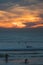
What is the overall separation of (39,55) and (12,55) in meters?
1.12

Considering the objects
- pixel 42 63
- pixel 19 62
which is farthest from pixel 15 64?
pixel 42 63

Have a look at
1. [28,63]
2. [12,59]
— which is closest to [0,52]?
[12,59]

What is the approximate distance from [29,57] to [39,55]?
2.89 feet

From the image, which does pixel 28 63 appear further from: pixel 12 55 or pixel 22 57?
pixel 12 55

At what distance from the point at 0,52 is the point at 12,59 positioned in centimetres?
56

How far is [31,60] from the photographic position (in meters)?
11.3

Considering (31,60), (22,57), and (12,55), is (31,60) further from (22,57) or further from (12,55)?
(12,55)

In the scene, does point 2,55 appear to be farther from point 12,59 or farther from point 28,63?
point 28,63

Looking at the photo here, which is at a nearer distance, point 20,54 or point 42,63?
point 42,63

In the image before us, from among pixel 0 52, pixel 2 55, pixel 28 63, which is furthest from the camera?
pixel 2 55

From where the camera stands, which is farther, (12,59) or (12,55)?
(12,55)

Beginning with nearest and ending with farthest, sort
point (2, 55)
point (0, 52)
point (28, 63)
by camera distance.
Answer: point (28, 63), point (0, 52), point (2, 55)

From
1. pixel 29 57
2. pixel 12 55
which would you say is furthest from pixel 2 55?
pixel 29 57

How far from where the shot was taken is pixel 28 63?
10.8 meters
